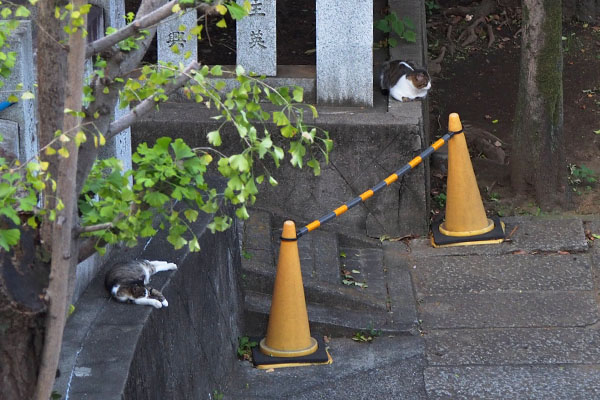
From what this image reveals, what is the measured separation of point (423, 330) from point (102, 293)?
251 cm

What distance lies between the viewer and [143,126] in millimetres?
7574

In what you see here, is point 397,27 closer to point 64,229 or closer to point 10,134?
point 10,134

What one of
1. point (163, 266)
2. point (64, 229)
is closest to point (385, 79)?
point (163, 266)

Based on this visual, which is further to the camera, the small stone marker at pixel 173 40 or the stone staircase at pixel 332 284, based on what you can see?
the small stone marker at pixel 173 40

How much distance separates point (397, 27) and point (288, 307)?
424 cm

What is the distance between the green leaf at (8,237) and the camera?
8.96 ft

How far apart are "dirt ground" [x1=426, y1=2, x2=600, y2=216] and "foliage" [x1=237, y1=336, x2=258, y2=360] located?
2766mm

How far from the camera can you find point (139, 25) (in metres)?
2.87

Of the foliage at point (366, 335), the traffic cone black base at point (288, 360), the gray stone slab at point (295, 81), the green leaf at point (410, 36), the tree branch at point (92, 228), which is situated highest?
the green leaf at point (410, 36)


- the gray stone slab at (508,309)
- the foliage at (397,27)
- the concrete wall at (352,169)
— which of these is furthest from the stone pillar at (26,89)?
the foliage at (397,27)

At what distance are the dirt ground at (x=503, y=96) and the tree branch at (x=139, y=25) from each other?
18.5ft

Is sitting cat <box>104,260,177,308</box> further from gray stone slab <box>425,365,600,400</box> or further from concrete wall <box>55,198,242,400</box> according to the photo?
gray stone slab <box>425,365,600,400</box>

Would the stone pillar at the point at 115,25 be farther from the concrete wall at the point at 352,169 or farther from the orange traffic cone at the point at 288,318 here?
the concrete wall at the point at 352,169

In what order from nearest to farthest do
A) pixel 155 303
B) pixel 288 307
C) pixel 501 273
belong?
1. pixel 155 303
2. pixel 288 307
3. pixel 501 273
